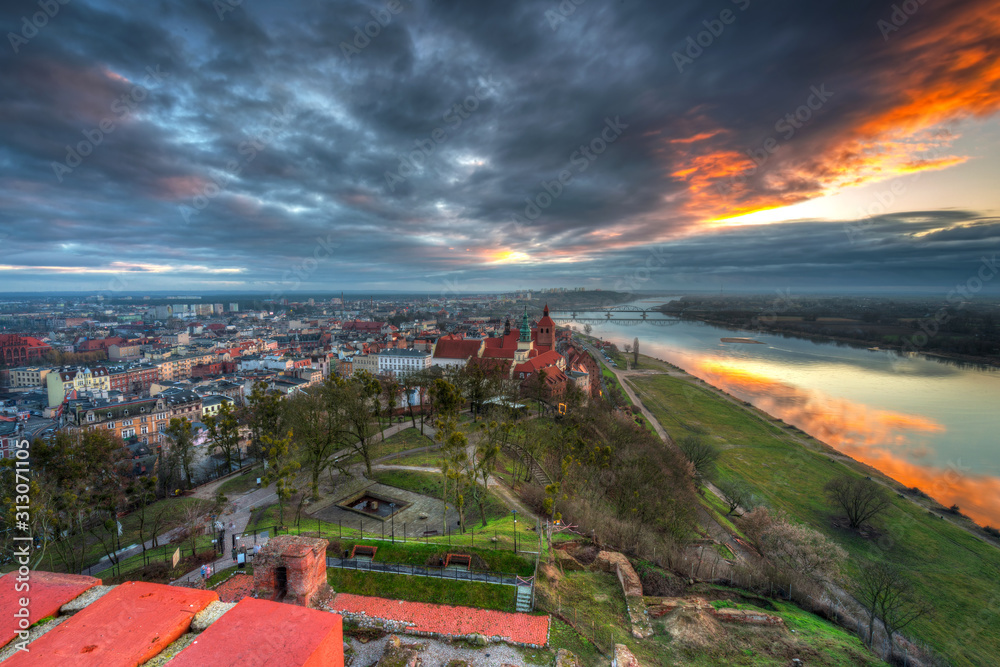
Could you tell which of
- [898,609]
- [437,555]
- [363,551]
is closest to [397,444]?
[363,551]

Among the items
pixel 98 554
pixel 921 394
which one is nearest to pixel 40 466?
pixel 98 554

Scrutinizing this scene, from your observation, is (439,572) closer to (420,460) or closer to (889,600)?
(420,460)

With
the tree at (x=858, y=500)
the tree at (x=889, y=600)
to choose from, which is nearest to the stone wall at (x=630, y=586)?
the tree at (x=889, y=600)

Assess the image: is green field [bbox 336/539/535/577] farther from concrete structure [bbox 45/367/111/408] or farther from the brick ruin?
concrete structure [bbox 45/367/111/408]

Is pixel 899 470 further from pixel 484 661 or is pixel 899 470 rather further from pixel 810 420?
pixel 484 661

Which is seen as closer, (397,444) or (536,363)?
(397,444)

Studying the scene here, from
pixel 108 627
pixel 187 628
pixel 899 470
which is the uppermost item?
pixel 108 627
